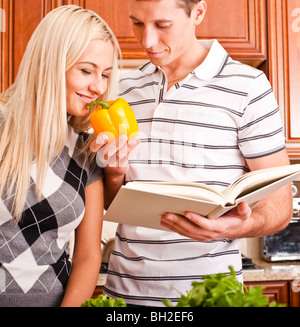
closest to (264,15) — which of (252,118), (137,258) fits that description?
(252,118)

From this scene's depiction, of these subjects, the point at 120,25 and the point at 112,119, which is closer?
the point at 112,119

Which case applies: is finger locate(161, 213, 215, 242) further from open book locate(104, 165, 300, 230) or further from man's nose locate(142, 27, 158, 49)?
man's nose locate(142, 27, 158, 49)

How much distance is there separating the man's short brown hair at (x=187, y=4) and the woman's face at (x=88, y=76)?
0.88ft

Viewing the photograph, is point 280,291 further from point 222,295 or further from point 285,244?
point 222,295

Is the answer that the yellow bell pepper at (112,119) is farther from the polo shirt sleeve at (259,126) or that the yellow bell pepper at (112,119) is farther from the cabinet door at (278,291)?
the cabinet door at (278,291)

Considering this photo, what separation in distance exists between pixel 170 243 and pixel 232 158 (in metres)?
0.32

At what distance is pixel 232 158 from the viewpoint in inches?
55.8

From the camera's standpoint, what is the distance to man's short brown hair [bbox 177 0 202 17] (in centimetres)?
142

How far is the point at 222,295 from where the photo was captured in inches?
22.2

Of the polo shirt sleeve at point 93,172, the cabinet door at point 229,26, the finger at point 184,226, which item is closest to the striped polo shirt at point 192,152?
the polo shirt sleeve at point 93,172

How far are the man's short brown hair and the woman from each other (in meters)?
0.25

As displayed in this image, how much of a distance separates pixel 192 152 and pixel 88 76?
15.2 inches

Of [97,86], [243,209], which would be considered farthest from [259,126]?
[97,86]
